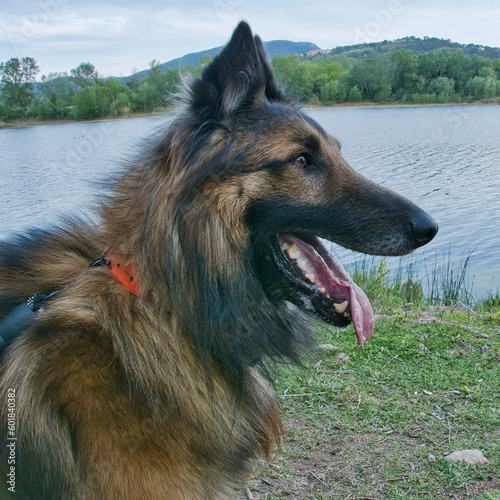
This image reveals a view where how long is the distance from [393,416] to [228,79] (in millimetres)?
2744

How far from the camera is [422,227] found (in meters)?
2.44

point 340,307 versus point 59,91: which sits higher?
point 59,91

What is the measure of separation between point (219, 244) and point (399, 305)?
4.85m

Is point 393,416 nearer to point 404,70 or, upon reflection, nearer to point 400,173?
point 400,173

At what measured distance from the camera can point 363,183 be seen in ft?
8.46

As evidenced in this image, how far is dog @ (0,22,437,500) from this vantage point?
191cm

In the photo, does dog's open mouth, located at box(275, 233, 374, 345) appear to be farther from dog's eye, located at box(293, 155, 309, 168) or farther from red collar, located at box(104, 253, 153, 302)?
red collar, located at box(104, 253, 153, 302)

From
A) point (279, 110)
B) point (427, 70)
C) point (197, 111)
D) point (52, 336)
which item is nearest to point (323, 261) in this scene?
point (279, 110)

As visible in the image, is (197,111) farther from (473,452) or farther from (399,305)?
(399,305)

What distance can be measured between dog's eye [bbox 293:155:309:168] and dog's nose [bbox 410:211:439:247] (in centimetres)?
64

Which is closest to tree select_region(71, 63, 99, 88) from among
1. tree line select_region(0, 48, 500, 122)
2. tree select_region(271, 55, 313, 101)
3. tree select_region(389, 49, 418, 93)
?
tree line select_region(0, 48, 500, 122)

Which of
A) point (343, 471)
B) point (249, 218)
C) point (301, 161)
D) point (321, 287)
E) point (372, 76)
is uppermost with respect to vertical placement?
point (372, 76)

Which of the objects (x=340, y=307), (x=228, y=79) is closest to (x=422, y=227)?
(x=340, y=307)

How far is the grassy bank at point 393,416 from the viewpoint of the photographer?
2893mm
